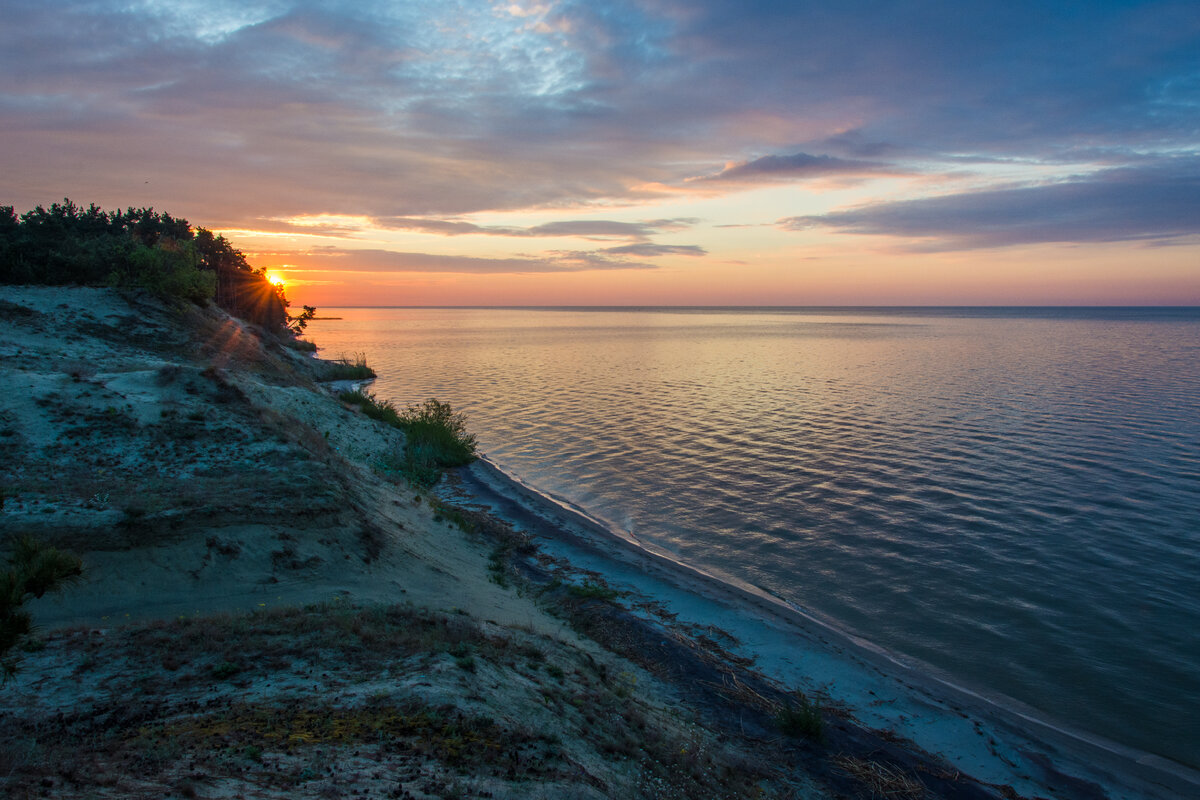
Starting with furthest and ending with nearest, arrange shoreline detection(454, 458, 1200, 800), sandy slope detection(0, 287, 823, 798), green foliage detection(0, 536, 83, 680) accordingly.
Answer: shoreline detection(454, 458, 1200, 800)
sandy slope detection(0, 287, 823, 798)
green foliage detection(0, 536, 83, 680)

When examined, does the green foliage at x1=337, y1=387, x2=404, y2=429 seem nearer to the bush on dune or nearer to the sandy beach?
the bush on dune

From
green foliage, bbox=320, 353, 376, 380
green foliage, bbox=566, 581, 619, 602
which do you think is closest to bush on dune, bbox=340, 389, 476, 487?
green foliage, bbox=566, 581, 619, 602

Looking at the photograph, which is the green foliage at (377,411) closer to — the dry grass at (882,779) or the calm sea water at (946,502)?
the calm sea water at (946,502)

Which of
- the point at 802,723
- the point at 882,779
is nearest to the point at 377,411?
the point at 802,723

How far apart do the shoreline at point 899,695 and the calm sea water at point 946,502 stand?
2.09ft

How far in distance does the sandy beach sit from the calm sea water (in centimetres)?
162

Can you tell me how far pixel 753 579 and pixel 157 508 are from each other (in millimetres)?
14313

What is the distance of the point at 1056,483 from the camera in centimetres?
2344

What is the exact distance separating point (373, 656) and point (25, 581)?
15.0 feet

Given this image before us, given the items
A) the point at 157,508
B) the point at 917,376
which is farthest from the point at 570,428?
the point at 917,376

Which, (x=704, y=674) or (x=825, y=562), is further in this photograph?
(x=825, y=562)

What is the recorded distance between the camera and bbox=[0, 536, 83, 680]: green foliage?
15.4 feet

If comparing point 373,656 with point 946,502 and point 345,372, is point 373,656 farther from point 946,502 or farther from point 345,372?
point 345,372

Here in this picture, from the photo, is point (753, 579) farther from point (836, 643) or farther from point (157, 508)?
point (157, 508)
